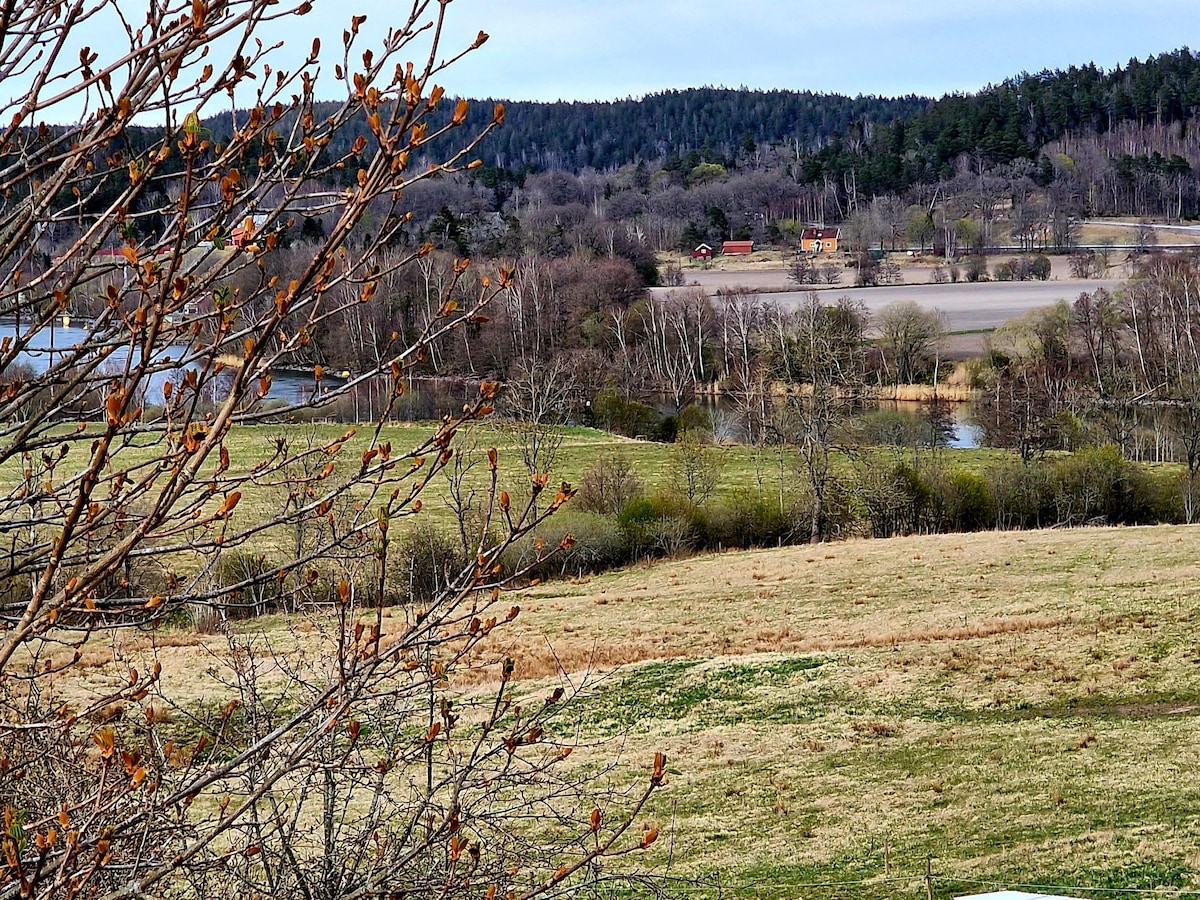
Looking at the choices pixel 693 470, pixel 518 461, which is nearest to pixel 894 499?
pixel 693 470

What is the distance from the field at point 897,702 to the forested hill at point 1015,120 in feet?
342

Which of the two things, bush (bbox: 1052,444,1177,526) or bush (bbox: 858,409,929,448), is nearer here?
bush (bbox: 1052,444,1177,526)

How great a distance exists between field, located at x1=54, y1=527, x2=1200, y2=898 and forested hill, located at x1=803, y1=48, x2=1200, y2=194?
104361 millimetres

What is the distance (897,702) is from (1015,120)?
130935mm

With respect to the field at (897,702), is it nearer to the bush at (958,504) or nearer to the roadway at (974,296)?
the bush at (958,504)

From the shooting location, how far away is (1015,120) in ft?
443

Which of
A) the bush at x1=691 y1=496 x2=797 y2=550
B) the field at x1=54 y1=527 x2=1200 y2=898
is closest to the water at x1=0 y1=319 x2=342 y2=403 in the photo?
the field at x1=54 y1=527 x2=1200 y2=898

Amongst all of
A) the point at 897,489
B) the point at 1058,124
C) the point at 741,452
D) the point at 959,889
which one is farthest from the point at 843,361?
the point at 1058,124

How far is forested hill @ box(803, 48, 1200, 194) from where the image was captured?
128375 mm

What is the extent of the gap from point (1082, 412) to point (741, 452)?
46.5ft

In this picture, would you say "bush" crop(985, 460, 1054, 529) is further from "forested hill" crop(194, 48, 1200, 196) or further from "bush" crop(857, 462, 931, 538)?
"forested hill" crop(194, 48, 1200, 196)

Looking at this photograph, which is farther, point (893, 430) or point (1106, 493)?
point (893, 430)

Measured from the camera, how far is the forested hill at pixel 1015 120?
421 ft

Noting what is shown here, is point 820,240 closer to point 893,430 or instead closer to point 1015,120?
point 1015,120
